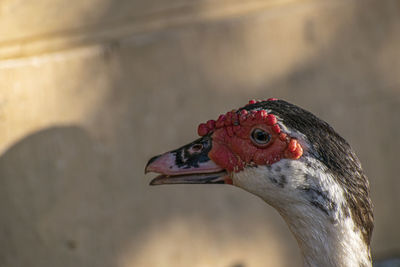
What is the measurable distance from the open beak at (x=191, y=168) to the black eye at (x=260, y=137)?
17 centimetres

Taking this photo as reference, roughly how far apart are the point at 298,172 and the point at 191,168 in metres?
0.38

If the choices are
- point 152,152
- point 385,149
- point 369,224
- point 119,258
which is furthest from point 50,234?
point 385,149

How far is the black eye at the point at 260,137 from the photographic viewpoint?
1.75 metres

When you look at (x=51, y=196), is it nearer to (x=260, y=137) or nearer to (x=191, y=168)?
(x=191, y=168)

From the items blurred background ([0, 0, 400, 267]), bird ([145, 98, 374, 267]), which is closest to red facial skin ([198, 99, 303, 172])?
bird ([145, 98, 374, 267])

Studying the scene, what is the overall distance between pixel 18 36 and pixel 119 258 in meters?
1.38

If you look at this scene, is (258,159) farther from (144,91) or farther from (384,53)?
(384,53)

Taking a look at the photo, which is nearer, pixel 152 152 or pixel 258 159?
pixel 258 159

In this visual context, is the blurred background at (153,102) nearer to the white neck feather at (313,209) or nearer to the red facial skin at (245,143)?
the red facial skin at (245,143)

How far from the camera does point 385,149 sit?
3.30 meters

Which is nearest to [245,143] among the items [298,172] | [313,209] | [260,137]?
[260,137]

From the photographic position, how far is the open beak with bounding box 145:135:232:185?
1.85m

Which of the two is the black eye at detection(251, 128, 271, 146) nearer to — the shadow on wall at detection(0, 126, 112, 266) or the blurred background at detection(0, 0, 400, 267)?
the blurred background at detection(0, 0, 400, 267)

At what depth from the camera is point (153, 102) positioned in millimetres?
2980
